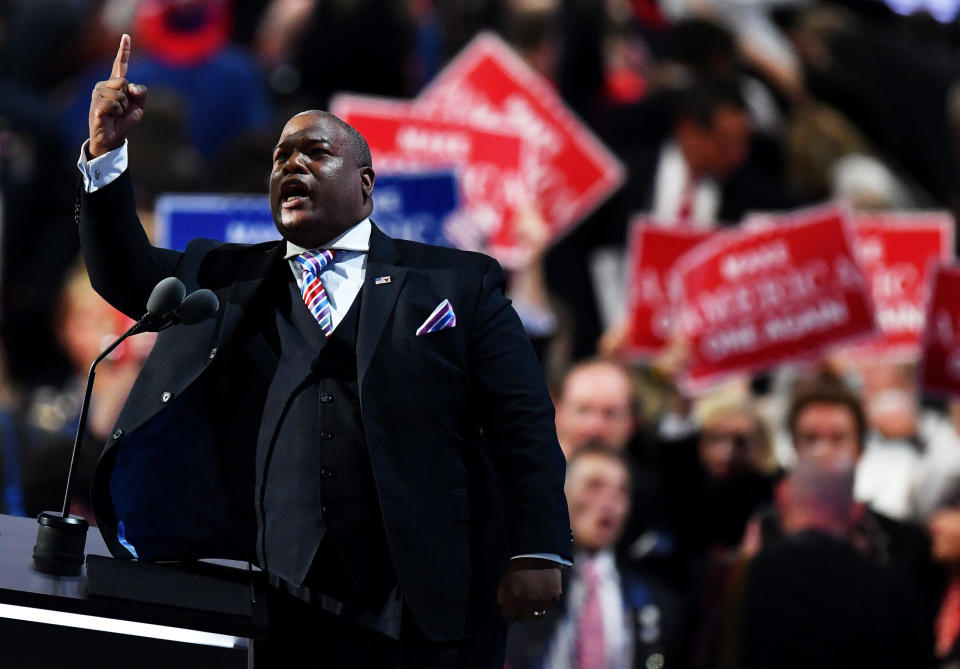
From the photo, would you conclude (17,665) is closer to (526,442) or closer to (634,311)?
(526,442)

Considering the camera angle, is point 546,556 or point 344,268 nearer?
point 546,556

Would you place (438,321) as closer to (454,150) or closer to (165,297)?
(165,297)

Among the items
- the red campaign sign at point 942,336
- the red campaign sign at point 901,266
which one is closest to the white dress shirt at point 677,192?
the red campaign sign at point 901,266

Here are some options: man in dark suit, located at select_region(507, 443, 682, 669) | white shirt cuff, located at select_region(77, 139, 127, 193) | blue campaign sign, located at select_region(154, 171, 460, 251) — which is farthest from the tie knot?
blue campaign sign, located at select_region(154, 171, 460, 251)

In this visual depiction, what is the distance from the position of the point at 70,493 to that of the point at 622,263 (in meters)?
5.44

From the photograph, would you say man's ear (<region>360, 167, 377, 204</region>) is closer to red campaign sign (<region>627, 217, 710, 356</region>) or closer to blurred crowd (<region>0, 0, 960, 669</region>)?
blurred crowd (<region>0, 0, 960, 669</region>)

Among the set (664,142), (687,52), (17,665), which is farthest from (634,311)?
(17,665)

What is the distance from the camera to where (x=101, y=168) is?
349 centimetres

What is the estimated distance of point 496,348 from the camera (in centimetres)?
361

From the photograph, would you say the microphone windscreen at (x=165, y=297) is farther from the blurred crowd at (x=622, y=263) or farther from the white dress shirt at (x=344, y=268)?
the blurred crowd at (x=622, y=263)

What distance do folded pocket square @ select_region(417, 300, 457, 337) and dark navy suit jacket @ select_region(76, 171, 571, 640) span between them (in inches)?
0.6

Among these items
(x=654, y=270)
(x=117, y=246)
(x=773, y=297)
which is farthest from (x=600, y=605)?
(x=117, y=246)

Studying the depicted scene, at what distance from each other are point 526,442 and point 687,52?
5.91 metres

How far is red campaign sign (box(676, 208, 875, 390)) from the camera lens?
7.43 metres
